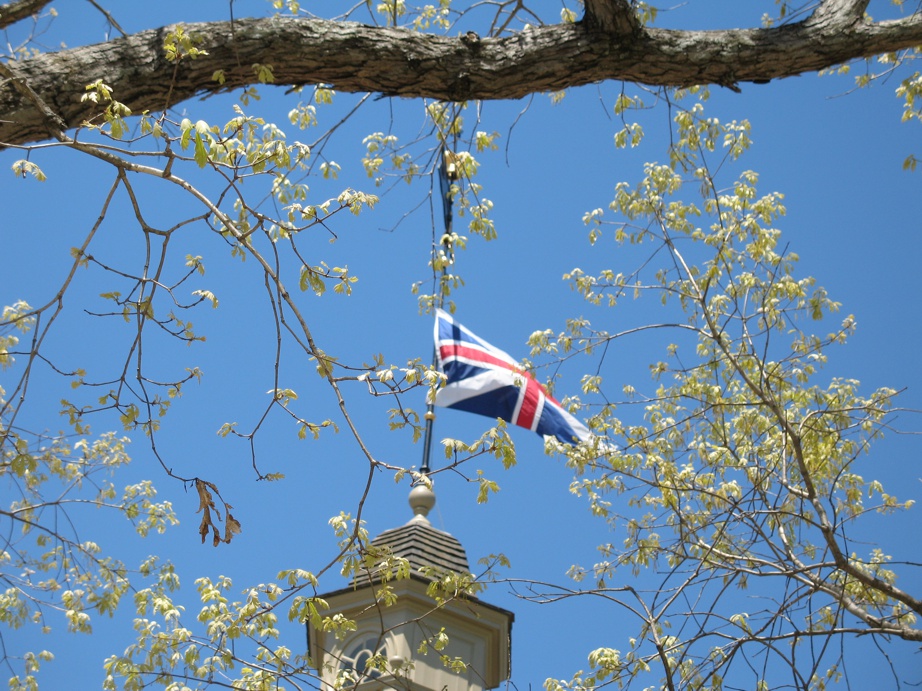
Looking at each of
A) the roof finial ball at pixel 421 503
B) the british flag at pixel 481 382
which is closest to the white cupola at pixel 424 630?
the roof finial ball at pixel 421 503

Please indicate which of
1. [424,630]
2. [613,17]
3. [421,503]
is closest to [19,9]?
[613,17]

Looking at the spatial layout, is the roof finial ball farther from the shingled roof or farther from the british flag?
the british flag

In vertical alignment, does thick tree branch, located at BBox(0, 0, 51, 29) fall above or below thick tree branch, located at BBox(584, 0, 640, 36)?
below

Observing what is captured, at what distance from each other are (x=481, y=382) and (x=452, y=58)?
974 centimetres

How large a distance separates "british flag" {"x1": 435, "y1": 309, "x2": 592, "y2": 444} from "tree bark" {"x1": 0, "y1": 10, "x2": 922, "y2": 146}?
8712 millimetres

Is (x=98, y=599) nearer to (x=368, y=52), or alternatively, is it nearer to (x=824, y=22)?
(x=368, y=52)

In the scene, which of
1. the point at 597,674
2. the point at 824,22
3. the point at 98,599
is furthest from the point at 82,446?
the point at 824,22

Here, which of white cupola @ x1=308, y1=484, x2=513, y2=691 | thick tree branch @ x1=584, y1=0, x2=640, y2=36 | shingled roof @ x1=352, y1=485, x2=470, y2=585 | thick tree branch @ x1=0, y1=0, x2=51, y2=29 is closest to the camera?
thick tree branch @ x1=0, y1=0, x2=51, y2=29

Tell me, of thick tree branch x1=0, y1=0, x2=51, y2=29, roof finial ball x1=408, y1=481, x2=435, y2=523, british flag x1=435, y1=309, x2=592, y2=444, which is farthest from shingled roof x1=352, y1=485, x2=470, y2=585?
thick tree branch x1=0, y1=0, x2=51, y2=29

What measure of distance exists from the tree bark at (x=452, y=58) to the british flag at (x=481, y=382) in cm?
871

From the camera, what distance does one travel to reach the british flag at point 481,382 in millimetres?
13664

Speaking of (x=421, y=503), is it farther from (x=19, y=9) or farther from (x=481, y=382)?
(x=19, y=9)

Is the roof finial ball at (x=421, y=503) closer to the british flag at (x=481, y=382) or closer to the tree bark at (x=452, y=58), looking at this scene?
the british flag at (x=481, y=382)

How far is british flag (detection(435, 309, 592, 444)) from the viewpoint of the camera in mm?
13664
